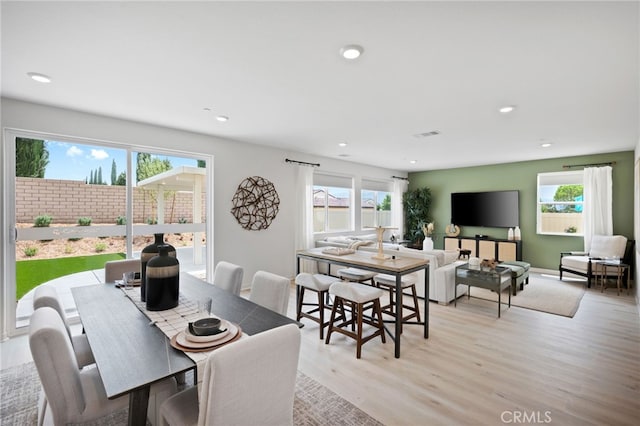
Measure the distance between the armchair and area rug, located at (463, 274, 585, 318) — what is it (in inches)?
11.2

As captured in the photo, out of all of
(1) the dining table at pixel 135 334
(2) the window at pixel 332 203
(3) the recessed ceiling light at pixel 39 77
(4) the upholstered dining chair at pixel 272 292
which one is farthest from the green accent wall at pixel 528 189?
(3) the recessed ceiling light at pixel 39 77

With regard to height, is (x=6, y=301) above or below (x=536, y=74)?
below

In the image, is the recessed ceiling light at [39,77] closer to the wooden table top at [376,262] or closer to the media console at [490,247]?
the wooden table top at [376,262]

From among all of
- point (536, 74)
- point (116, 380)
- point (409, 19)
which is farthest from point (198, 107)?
point (536, 74)

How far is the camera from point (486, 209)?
278 inches

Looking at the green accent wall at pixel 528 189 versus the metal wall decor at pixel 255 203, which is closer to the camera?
the metal wall decor at pixel 255 203

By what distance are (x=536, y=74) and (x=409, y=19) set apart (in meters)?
1.41

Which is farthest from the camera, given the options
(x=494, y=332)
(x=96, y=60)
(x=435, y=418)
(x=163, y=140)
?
(x=163, y=140)

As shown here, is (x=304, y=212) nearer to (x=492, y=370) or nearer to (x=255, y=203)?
(x=255, y=203)

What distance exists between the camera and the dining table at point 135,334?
45.8 inches

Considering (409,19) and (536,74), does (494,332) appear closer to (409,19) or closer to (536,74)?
(536,74)

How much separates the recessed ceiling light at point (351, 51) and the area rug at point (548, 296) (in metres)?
4.04

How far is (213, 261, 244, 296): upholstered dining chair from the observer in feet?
8.27

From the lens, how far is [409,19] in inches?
68.2
